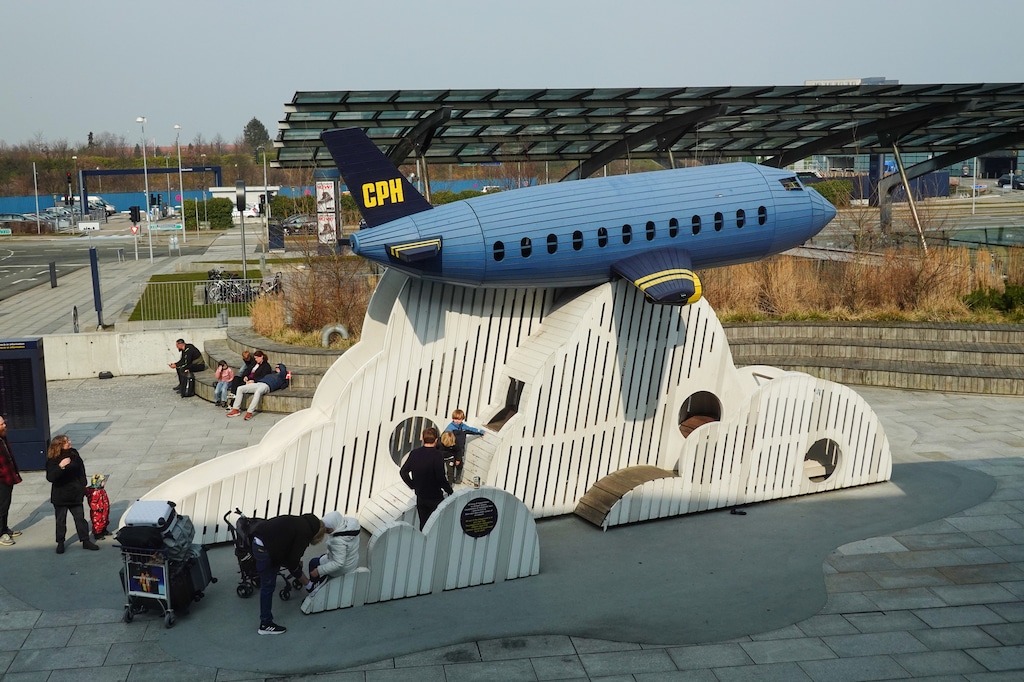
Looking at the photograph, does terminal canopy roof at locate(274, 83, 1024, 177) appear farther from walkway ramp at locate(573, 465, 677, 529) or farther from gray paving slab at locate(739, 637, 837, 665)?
gray paving slab at locate(739, 637, 837, 665)

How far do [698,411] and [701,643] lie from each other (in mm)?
5424

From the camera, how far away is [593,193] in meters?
13.3

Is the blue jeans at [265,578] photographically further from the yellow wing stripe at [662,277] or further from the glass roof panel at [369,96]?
the glass roof panel at [369,96]

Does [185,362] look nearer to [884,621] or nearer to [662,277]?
[662,277]

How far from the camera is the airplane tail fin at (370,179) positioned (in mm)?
12695

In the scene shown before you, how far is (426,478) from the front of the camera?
11625 millimetres

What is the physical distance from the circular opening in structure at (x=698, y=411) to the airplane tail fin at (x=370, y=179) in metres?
4.99

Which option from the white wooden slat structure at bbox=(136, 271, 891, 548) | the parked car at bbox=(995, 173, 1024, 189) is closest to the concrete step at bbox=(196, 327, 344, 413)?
A: the white wooden slat structure at bbox=(136, 271, 891, 548)

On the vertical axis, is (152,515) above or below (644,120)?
below

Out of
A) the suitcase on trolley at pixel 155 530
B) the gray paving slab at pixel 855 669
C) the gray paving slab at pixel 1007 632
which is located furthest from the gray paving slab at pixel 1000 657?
the suitcase on trolley at pixel 155 530

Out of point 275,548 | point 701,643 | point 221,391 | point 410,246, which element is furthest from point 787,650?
point 221,391

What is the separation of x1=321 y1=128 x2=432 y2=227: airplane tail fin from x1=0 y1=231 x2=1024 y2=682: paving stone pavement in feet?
16.4

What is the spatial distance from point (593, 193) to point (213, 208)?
66.5m

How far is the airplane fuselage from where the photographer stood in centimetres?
1263
